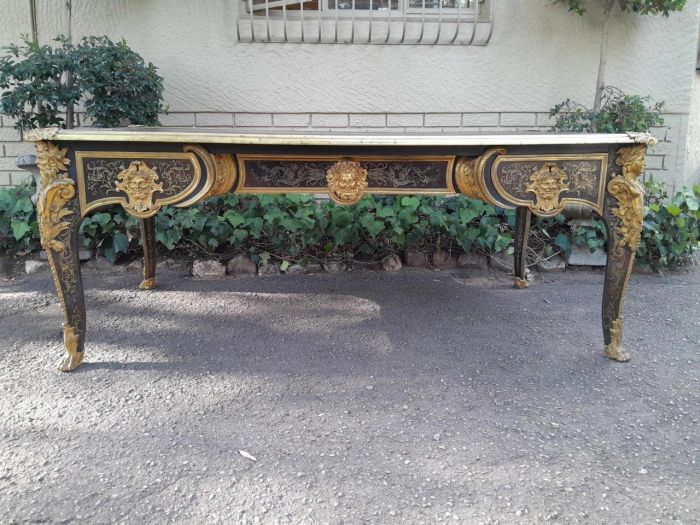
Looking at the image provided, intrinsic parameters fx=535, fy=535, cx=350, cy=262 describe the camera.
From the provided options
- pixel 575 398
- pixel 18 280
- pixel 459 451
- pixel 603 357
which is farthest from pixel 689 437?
pixel 18 280

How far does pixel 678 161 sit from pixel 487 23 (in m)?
1.90

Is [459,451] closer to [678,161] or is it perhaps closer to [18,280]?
[18,280]

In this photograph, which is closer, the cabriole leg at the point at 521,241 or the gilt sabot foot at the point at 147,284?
the cabriole leg at the point at 521,241

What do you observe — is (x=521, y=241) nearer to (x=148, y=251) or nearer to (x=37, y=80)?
(x=148, y=251)

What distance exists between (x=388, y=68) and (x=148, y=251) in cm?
224

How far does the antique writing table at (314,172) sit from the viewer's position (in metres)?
2.17

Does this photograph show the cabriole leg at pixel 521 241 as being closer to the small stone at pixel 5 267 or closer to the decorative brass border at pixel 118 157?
the decorative brass border at pixel 118 157

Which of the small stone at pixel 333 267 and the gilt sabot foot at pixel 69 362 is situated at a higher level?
the small stone at pixel 333 267

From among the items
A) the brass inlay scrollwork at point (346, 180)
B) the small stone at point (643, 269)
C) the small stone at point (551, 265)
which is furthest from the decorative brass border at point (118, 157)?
the small stone at point (643, 269)

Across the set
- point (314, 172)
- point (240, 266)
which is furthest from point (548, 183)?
point (240, 266)

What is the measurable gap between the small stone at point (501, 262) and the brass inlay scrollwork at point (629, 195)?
164 centimetres

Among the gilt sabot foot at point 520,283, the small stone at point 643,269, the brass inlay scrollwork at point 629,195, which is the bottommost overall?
the gilt sabot foot at point 520,283

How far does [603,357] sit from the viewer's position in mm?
2531

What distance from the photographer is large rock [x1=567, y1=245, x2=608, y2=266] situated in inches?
156
